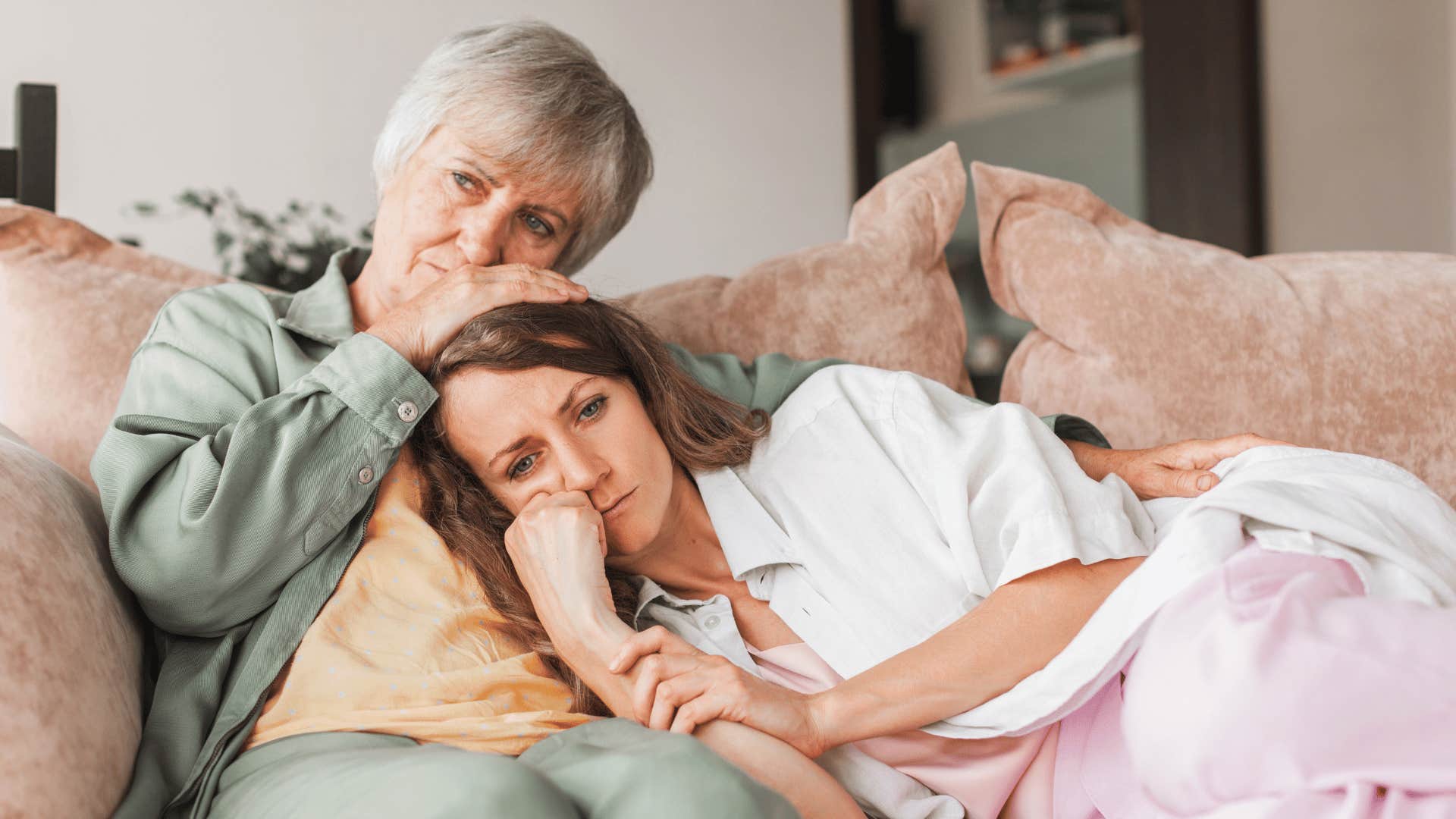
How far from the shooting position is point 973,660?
1.01 m

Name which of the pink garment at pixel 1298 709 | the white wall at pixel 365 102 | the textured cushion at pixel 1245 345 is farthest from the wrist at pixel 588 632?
the white wall at pixel 365 102

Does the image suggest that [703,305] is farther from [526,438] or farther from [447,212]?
[526,438]

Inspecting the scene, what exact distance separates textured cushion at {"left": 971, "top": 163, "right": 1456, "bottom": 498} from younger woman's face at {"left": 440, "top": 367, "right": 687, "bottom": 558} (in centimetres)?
65

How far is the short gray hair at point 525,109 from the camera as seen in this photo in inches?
52.4

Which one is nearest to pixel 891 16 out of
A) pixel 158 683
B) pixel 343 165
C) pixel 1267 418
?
pixel 343 165

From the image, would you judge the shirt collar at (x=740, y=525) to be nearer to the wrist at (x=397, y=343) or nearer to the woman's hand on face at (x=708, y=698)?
the woman's hand on face at (x=708, y=698)

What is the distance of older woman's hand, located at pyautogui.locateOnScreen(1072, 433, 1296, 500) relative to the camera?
1.20 m

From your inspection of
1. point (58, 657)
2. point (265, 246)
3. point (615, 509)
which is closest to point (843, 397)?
point (615, 509)

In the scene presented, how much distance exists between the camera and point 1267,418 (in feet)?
4.78

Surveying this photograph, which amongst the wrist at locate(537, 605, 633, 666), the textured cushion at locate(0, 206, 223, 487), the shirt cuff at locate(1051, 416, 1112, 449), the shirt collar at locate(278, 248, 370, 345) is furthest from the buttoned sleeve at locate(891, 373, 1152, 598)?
the textured cushion at locate(0, 206, 223, 487)

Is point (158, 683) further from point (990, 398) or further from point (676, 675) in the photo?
point (990, 398)

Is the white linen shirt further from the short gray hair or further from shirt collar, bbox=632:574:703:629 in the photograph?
the short gray hair

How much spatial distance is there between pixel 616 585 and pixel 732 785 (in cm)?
52

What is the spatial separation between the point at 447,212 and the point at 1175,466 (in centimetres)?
90
